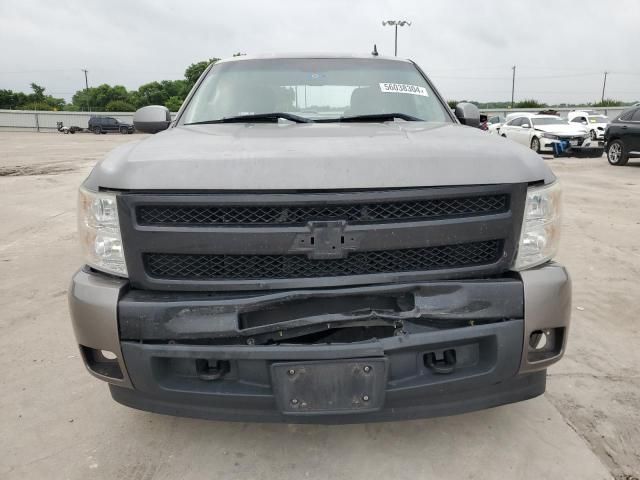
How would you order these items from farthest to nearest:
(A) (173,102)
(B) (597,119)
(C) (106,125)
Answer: (A) (173,102)
(C) (106,125)
(B) (597,119)

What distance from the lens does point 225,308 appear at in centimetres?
182

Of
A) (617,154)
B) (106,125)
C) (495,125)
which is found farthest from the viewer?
(106,125)

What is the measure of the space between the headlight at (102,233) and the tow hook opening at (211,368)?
18.1 inches

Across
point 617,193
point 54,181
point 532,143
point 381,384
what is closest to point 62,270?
point 381,384

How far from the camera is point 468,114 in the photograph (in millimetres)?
3543

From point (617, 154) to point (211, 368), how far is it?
15.7 m

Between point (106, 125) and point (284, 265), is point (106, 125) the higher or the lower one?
the lower one

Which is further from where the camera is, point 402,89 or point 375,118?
point 402,89

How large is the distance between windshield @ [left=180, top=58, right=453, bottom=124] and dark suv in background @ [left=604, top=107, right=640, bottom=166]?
12.9 metres

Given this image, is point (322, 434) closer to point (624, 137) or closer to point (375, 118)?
point (375, 118)

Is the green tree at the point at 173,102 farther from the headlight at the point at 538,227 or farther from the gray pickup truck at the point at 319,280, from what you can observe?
the headlight at the point at 538,227

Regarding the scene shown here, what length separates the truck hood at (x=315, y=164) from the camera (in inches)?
71.6

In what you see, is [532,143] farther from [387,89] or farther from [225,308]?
[225,308]

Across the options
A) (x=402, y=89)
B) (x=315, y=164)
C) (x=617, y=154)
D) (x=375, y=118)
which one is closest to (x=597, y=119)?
(x=617, y=154)
